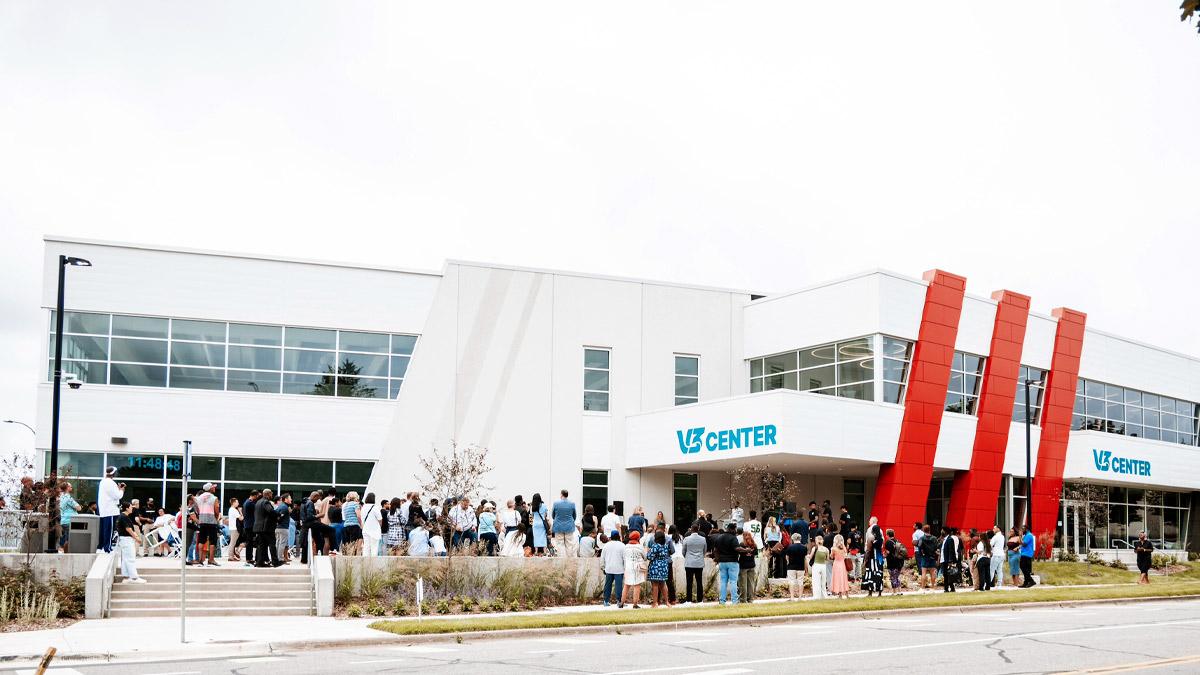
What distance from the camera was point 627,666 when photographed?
46.0 feet

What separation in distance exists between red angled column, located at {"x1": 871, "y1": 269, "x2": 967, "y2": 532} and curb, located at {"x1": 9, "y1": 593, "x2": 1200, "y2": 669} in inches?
444

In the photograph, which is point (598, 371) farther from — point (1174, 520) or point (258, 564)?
point (1174, 520)

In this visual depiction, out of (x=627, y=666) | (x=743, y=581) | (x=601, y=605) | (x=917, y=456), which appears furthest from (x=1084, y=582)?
(x=627, y=666)

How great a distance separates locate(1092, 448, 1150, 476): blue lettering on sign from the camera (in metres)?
44.9

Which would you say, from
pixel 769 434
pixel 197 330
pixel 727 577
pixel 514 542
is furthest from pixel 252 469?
pixel 727 577

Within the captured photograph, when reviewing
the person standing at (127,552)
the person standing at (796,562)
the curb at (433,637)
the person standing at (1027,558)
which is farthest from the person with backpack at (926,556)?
the person standing at (127,552)

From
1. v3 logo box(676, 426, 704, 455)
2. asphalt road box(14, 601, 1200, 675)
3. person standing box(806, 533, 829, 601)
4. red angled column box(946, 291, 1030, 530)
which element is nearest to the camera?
asphalt road box(14, 601, 1200, 675)

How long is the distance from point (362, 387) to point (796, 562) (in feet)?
50.1

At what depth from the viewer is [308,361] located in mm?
36469

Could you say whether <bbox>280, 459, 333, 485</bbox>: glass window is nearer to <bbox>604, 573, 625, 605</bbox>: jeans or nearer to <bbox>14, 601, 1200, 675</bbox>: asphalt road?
<bbox>604, 573, 625, 605</bbox>: jeans

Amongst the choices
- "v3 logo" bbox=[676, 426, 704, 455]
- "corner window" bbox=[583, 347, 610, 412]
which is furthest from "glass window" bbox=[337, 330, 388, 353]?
"v3 logo" bbox=[676, 426, 704, 455]

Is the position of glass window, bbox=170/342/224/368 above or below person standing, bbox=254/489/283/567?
above

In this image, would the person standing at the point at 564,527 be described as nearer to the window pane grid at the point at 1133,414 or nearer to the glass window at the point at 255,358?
the glass window at the point at 255,358

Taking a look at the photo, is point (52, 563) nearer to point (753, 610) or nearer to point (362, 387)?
point (753, 610)
